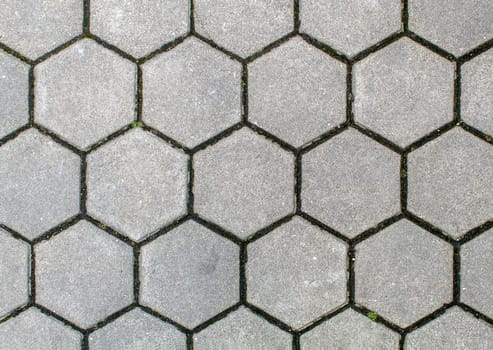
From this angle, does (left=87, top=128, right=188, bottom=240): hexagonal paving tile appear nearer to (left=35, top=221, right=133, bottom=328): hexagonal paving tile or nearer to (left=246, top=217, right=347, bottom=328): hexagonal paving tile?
(left=35, top=221, right=133, bottom=328): hexagonal paving tile

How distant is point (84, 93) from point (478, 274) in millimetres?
1231

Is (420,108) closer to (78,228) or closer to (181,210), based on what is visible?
(181,210)

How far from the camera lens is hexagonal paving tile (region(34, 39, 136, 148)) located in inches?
69.9

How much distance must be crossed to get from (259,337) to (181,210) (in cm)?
42

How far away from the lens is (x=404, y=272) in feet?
5.77

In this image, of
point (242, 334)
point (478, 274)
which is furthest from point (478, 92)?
point (242, 334)

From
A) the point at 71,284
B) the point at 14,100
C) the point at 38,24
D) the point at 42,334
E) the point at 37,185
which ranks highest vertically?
the point at 38,24

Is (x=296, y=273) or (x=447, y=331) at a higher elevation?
(x=296, y=273)

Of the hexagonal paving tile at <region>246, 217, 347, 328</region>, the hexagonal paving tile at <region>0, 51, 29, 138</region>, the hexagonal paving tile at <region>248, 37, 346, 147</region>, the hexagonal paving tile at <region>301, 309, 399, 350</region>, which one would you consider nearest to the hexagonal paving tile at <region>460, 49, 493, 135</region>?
the hexagonal paving tile at <region>248, 37, 346, 147</region>

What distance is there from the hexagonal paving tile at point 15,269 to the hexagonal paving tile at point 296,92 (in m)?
0.76

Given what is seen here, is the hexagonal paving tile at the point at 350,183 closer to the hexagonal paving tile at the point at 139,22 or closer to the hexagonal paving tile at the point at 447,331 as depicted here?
the hexagonal paving tile at the point at 447,331

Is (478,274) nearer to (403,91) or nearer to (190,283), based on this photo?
(403,91)

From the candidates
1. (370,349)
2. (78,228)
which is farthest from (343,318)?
(78,228)

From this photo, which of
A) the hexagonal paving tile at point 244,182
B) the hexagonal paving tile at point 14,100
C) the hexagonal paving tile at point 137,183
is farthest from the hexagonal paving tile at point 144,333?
the hexagonal paving tile at point 14,100
